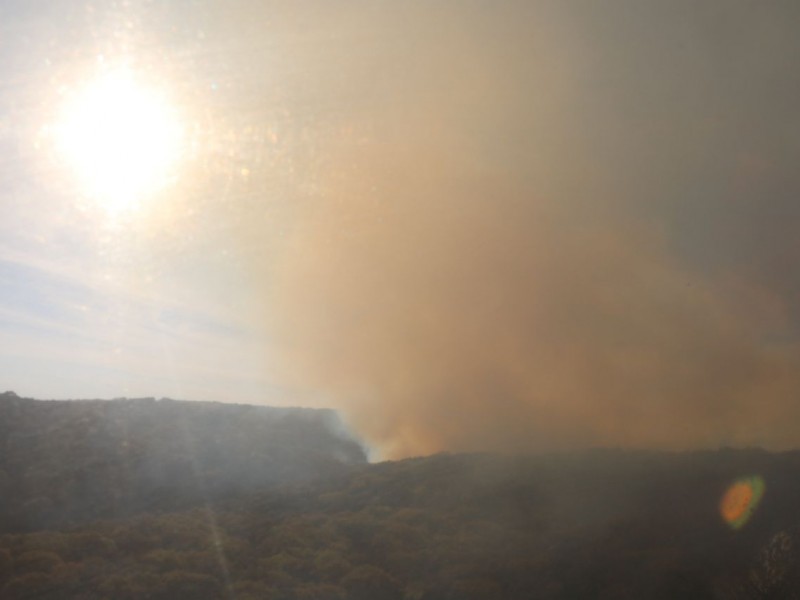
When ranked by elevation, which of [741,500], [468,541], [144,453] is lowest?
[741,500]

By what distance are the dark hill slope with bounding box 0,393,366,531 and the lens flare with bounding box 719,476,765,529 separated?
20.9 m

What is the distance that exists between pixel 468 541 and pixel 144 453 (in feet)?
79.7

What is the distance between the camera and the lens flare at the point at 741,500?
19431mm

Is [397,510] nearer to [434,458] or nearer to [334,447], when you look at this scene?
[434,458]

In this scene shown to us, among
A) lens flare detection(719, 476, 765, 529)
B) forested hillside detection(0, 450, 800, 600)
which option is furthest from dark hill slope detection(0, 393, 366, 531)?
lens flare detection(719, 476, 765, 529)

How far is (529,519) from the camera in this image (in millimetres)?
24812

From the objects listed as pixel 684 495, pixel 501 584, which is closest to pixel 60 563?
pixel 501 584

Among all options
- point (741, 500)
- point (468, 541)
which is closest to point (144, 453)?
point (468, 541)

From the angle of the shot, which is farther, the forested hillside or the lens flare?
the lens flare

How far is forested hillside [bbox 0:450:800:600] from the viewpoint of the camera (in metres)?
16.9

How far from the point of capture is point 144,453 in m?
39.8

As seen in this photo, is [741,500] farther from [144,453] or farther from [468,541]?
[144,453]

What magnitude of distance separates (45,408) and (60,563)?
86.1 ft

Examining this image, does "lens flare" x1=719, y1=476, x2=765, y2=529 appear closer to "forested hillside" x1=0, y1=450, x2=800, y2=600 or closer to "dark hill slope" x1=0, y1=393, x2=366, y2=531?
"forested hillside" x1=0, y1=450, x2=800, y2=600
